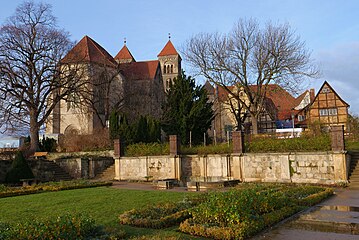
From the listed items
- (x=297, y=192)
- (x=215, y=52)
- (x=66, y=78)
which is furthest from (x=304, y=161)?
(x=66, y=78)

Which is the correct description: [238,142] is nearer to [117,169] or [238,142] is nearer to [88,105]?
[117,169]

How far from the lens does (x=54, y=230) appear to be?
5949mm

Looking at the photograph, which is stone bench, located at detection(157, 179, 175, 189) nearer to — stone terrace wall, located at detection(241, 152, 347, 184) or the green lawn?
stone terrace wall, located at detection(241, 152, 347, 184)

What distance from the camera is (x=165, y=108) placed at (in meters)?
35.9

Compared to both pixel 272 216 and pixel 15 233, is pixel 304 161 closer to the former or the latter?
pixel 272 216

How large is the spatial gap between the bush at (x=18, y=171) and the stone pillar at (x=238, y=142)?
15.0 metres

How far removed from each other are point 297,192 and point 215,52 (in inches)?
949

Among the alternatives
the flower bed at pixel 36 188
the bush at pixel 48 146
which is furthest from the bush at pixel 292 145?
the bush at pixel 48 146

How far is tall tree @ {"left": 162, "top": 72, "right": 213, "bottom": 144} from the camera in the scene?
32.1 metres

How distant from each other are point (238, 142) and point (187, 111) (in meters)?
12.6

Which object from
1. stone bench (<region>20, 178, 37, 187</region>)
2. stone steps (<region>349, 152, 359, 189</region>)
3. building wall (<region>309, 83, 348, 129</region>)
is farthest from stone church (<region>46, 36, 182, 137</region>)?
stone steps (<region>349, 152, 359, 189</region>)

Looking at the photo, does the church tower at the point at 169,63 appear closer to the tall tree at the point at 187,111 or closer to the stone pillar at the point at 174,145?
the tall tree at the point at 187,111

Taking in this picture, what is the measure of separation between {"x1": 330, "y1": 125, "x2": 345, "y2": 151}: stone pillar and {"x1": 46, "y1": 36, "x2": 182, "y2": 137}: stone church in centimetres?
2446

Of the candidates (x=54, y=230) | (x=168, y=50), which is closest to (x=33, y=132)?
(x=54, y=230)
